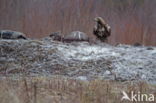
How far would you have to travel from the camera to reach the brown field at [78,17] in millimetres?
10219

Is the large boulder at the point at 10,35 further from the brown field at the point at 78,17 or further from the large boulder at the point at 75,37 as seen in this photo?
the brown field at the point at 78,17

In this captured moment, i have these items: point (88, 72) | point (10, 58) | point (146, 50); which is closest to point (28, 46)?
point (10, 58)

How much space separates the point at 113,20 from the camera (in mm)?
10359

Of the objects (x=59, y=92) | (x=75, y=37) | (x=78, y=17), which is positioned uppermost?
(x=78, y=17)

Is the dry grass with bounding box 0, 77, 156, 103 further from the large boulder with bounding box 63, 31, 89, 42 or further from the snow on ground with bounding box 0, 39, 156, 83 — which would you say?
the large boulder with bounding box 63, 31, 89, 42

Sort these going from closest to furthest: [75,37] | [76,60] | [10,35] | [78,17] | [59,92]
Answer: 1. [59,92]
2. [76,60]
3. [10,35]
4. [75,37]
5. [78,17]

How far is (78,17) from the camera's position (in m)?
10.3

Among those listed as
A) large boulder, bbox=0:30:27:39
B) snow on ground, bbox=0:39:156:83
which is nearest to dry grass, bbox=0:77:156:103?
snow on ground, bbox=0:39:156:83

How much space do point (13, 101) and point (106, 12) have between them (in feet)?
23.2

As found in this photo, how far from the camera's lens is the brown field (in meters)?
10.2

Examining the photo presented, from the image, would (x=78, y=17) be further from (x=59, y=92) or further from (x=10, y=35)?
(x=59, y=92)

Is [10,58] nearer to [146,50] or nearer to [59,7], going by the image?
[146,50]

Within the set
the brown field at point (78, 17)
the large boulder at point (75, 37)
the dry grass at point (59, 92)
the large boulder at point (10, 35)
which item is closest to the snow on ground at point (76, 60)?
the large boulder at point (75, 37)

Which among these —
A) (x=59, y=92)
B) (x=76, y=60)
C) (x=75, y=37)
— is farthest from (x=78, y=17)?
(x=59, y=92)
